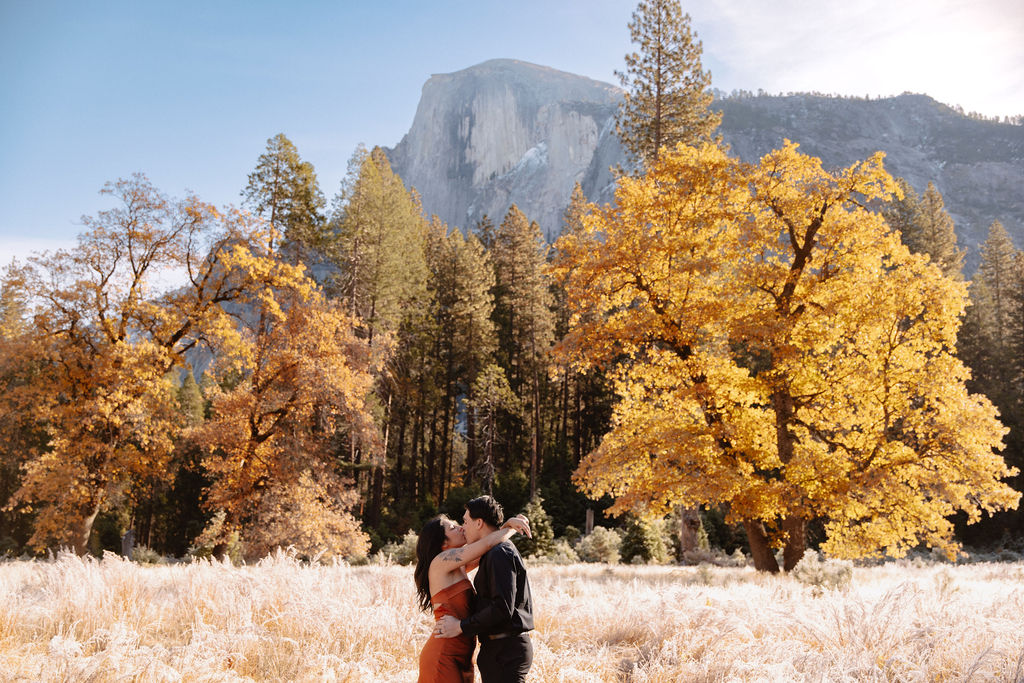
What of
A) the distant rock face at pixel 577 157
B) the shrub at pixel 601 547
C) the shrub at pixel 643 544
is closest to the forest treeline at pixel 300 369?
the shrub at pixel 643 544

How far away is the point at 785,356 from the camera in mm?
10945

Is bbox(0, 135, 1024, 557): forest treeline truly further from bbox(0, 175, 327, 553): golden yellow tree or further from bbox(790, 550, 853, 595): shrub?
bbox(790, 550, 853, 595): shrub

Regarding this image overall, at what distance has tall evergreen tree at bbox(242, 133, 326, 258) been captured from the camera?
89.4 feet

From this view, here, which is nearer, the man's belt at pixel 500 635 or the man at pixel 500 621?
the man at pixel 500 621

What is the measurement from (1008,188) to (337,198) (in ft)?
689

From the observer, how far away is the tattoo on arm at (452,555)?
12.4 feet

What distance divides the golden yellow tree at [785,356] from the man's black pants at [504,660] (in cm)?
741

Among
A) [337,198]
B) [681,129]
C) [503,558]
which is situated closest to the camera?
[503,558]

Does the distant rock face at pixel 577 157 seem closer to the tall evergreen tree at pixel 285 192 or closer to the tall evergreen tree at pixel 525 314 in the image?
the tall evergreen tree at pixel 525 314

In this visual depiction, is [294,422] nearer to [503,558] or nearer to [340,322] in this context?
Answer: [340,322]

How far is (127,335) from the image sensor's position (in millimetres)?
16688

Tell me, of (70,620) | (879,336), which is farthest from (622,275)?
(70,620)

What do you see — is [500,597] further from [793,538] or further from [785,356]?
[793,538]

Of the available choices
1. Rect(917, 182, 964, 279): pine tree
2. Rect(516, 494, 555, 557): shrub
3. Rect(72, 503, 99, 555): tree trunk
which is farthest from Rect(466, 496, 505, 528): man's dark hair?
Rect(917, 182, 964, 279): pine tree
